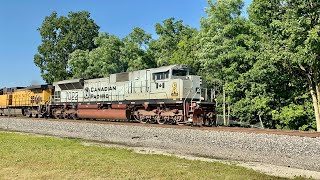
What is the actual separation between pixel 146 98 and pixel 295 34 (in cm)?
915

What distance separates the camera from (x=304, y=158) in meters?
10.7

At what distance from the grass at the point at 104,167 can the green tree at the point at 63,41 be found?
159ft

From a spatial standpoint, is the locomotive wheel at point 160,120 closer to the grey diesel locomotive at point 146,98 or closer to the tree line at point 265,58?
the grey diesel locomotive at point 146,98

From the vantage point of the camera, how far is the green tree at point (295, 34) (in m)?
20.1

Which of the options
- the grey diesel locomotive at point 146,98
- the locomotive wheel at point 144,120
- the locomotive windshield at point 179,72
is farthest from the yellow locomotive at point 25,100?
the locomotive windshield at point 179,72

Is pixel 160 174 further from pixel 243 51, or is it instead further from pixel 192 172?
pixel 243 51

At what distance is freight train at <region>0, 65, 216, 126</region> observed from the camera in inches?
741

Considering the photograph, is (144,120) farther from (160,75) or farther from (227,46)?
(227,46)

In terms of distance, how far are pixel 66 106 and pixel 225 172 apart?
22218 millimetres

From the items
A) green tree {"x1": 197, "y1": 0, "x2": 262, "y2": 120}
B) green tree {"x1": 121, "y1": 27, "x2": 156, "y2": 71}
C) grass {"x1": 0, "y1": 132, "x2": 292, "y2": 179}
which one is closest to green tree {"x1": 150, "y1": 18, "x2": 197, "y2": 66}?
green tree {"x1": 121, "y1": 27, "x2": 156, "y2": 71}

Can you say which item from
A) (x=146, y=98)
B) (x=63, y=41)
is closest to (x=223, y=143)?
(x=146, y=98)

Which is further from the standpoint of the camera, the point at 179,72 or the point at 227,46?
the point at 227,46

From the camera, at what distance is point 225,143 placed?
13.2 metres

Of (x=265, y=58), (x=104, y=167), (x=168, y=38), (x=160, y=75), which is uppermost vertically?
(x=168, y=38)
